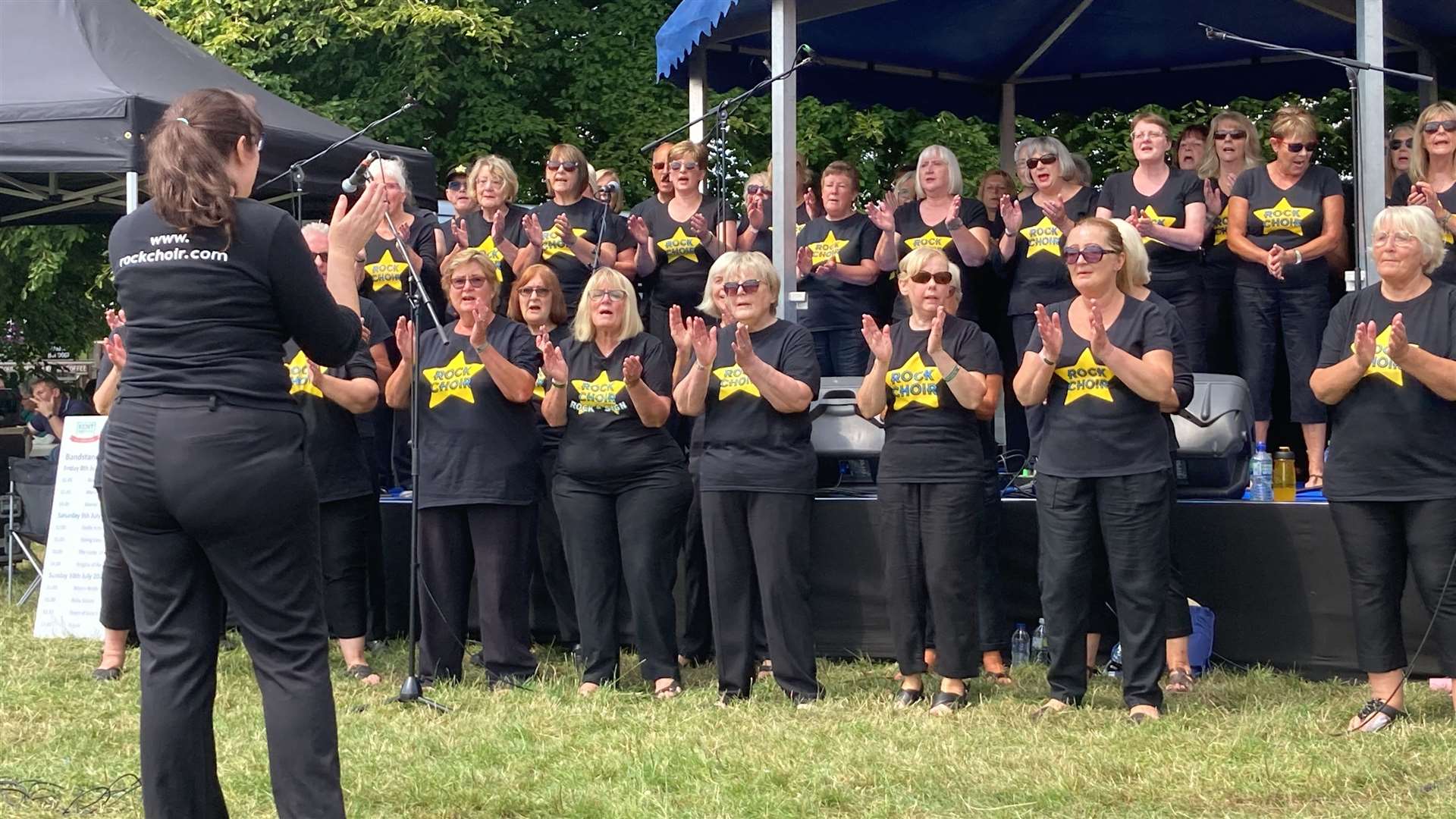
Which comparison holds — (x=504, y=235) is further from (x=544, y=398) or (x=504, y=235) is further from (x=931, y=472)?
(x=931, y=472)

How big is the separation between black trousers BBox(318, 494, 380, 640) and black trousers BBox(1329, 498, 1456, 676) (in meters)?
3.78

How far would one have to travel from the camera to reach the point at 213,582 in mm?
3529

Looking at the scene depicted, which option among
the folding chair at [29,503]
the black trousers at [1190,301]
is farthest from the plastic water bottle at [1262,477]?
the folding chair at [29,503]

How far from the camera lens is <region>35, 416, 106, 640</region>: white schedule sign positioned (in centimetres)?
797

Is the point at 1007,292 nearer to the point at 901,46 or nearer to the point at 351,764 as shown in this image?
the point at 901,46

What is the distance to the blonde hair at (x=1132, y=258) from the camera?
220 inches

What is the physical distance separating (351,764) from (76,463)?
4109 mm

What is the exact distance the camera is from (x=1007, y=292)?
798cm

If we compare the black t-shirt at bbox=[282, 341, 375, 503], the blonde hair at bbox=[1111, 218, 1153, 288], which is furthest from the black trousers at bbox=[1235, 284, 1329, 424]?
the black t-shirt at bbox=[282, 341, 375, 503]

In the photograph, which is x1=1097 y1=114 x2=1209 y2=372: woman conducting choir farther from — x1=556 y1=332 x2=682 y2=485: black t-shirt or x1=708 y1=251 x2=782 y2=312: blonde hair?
x1=556 y1=332 x2=682 y2=485: black t-shirt

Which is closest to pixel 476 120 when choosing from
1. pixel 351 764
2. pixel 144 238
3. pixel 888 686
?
pixel 888 686

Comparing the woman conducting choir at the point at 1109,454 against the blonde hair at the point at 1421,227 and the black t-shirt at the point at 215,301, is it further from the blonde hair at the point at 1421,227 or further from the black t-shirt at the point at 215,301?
the black t-shirt at the point at 215,301

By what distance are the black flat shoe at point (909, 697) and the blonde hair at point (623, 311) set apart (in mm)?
1724

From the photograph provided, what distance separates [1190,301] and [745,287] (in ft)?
8.25
